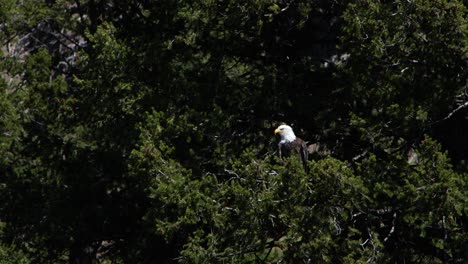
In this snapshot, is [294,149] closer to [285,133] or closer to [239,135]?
[285,133]

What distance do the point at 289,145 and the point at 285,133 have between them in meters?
0.30

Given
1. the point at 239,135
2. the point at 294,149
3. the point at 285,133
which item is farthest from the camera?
the point at 239,135

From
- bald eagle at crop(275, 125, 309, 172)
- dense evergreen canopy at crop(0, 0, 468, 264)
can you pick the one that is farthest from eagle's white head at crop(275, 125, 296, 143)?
dense evergreen canopy at crop(0, 0, 468, 264)

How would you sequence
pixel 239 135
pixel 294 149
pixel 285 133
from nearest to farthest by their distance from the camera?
pixel 294 149 < pixel 285 133 < pixel 239 135

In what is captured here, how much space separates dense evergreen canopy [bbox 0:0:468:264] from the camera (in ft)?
30.5

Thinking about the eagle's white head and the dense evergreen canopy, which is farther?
the eagle's white head

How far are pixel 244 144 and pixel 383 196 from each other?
6.74ft

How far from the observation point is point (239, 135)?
36.8ft

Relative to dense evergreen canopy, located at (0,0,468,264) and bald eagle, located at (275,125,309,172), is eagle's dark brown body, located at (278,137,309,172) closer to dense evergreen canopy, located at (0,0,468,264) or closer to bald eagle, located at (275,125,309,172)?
bald eagle, located at (275,125,309,172)

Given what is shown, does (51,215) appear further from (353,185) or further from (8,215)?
(353,185)

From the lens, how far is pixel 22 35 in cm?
1512

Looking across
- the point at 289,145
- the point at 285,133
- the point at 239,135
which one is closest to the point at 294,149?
the point at 289,145

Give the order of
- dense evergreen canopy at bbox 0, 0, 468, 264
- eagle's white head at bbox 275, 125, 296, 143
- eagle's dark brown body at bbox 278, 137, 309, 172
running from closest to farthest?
dense evergreen canopy at bbox 0, 0, 468, 264 → eagle's dark brown body at bbox 278, 137, 309, 172 → eagle's white head at bbox 275, 125, 296, 143

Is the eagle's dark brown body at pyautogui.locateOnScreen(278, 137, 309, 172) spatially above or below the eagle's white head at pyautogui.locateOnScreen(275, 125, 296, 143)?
below
